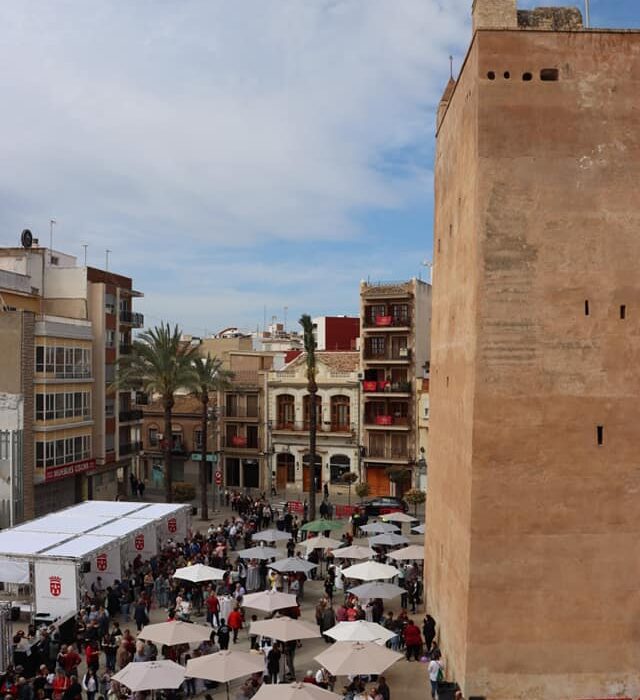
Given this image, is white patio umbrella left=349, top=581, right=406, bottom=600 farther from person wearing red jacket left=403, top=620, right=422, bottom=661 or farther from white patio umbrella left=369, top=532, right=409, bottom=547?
white patio umbrella left=369, top=532, right=409, bottom=547

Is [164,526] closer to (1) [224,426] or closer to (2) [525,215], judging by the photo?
(2) [525,215]

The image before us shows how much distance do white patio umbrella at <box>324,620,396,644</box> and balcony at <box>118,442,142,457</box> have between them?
3034 centimetres

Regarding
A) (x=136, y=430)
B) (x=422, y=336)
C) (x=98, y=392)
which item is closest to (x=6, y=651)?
(x=98, y=392)

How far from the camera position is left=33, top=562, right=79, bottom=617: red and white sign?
23.1m

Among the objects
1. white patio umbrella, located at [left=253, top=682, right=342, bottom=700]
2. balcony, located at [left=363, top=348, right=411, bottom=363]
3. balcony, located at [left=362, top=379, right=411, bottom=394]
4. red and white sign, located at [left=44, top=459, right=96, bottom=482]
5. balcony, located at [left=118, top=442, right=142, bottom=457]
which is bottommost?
white patio umbrella, located at [left=253, top=682, right=342, bottom=700]

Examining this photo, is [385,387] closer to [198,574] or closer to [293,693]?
[198,574]

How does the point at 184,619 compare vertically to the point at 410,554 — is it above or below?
below

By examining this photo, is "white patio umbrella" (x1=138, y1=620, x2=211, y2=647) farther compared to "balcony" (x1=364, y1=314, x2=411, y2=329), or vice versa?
"balcony" (x1=364, y1=314, x2=411, y2=329)

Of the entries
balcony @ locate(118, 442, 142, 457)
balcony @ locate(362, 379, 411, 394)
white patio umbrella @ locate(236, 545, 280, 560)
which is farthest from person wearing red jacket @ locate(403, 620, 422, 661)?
balcony @ locate(118, 442, 142, 457)

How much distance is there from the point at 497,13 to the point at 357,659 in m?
15.2

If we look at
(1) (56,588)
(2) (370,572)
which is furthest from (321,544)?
(1) (56,588)

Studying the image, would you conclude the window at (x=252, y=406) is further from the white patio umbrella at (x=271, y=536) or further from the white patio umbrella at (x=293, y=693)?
the white patio umbrella at (x=293, y=693)

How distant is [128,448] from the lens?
48.3 meters

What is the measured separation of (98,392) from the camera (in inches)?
1762
